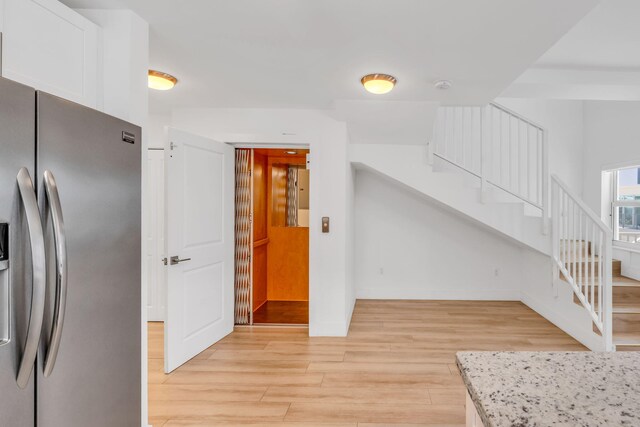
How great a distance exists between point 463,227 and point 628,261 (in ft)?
6.58

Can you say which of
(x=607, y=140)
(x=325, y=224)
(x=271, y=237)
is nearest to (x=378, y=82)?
(x=325, y=224)

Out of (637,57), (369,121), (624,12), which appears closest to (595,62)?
(637,57)

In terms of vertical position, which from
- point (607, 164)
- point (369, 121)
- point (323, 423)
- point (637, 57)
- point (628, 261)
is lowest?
point (323, 423)

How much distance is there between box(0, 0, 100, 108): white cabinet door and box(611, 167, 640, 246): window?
19.6 feet

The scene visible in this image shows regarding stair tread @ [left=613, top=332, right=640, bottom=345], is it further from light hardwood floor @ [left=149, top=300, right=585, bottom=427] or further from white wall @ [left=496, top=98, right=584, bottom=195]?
white wall @ [left=496, top=98, right=584, bottom=195]

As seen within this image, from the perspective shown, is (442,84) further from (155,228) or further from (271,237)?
(155,228)

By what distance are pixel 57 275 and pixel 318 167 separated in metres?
2.73

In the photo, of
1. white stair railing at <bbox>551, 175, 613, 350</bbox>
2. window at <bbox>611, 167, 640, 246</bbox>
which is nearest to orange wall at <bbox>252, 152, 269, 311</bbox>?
white stair railing at <bbox>551, 175, 613, 350</bbox>

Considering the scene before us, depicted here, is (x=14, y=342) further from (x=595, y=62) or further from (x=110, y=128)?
(x=595, y=62)

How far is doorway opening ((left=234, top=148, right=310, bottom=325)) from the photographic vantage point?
3973mm

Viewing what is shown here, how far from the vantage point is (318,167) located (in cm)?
366

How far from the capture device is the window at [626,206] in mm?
4500

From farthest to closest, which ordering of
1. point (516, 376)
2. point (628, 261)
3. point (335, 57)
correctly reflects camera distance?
point (628, 261), point (335, 57), point (516, 376)

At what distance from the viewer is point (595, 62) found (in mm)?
3158
